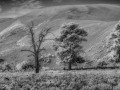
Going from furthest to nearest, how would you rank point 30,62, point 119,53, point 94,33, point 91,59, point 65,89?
Result: point 94,33 < point 30,62 < point 91,59 < point 119,53 < point 65,89

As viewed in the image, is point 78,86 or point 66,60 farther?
point 66,60

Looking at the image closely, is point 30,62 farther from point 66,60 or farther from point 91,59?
point 66,60

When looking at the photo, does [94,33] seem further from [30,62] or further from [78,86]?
[78,86]

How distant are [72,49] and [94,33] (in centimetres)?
6156

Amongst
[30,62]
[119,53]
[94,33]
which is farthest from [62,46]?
[94,33]

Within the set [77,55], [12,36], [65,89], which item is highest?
[12,36]

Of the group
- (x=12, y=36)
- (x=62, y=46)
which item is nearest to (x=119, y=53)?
(x=62, y=46)

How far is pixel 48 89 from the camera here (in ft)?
45.9

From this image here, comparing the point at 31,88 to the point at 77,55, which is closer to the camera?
the point at 31,88

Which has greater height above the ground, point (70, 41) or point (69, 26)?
point (69, 26)

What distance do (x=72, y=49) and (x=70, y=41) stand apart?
74.8 inches

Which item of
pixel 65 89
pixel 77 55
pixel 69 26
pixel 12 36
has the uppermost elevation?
pixel 12 36

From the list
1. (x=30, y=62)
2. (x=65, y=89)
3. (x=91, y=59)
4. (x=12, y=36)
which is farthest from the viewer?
(x=12, y=36)

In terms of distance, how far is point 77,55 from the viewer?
55.8m
